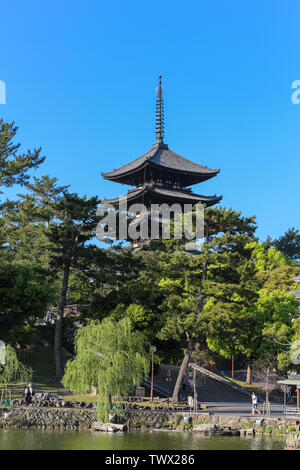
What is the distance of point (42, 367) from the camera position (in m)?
34.3

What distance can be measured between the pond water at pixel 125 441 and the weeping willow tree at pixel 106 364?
1817 millimetres

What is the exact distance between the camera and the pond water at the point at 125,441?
19.1 metres

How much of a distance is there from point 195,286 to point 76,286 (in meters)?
15.1

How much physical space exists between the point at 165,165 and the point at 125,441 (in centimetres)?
3939

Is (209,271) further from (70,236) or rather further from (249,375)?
(249,375)

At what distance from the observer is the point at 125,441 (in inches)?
795

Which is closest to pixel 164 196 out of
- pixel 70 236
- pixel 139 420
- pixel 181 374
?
pixel 70 236

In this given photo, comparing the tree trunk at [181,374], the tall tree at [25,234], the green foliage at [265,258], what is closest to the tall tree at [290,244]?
the green foliage at [265,258]

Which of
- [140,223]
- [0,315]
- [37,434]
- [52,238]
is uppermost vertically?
[140,223]

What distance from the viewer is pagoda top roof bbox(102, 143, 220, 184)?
56303mm

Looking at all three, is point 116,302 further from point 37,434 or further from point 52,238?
point 37,434

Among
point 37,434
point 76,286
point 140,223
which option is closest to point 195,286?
point 37,434

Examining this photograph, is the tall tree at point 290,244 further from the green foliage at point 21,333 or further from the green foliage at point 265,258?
the green foliage at point 21,333

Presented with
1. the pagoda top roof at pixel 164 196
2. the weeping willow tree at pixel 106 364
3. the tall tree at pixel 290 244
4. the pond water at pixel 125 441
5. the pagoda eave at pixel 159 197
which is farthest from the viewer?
the tall tree at pixel 290 244
